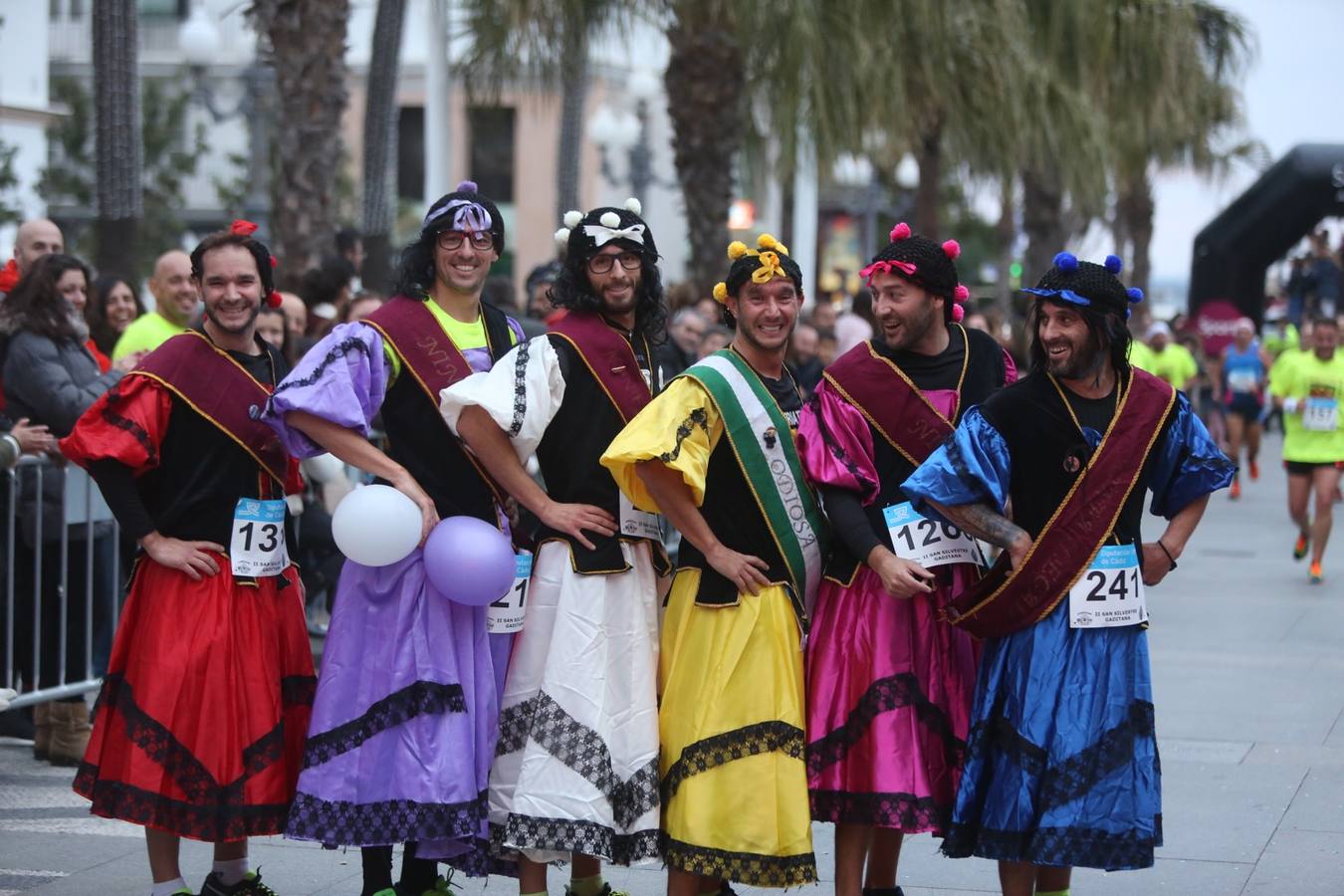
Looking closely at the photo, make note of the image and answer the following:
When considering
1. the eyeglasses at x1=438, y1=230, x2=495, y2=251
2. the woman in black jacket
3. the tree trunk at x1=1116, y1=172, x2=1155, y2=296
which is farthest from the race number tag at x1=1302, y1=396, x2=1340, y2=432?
the tree trunk at x1=1116, y1=172, x2=1155, y2=296

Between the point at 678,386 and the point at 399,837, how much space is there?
4.46 ft

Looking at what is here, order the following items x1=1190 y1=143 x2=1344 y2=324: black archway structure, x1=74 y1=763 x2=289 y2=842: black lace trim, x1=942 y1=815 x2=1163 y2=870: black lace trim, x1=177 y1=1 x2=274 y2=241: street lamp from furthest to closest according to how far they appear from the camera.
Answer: x1=1190 y1=143 x2=1344 y2=324: black archway structure → x1=177 y1=1 x2=274 y2=241: street lamp → x1=74 y1=763 x2=289 y2=842: black lace trim → x1=942 y1=815 x2=1163 y2=870: black lace trim

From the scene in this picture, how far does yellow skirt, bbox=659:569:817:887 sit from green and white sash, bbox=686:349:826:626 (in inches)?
5.7

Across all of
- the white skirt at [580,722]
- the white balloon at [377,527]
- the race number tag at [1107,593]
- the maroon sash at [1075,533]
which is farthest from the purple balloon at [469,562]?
the race number tag at [1107,593]

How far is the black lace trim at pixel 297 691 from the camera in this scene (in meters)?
5.19

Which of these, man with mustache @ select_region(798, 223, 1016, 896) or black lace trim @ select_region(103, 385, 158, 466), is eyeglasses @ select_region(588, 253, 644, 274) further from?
black lace trim @ select_region(103, 385, 158, 466)

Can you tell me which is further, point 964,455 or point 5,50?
point 5,50

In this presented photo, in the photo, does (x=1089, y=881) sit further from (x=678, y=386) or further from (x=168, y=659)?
(x=168, y=659)

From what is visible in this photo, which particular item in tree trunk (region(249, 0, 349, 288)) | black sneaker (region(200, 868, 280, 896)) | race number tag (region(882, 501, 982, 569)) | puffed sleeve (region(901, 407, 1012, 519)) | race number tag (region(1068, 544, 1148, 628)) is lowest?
black sneaker (region(200, 868, 280, 896))

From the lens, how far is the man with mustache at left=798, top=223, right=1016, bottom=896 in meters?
4.80

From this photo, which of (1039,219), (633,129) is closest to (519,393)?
(633,129)

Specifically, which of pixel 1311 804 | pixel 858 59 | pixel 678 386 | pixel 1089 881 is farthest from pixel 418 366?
pixel 858 59

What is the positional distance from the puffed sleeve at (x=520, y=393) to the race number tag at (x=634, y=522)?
29 centimetres

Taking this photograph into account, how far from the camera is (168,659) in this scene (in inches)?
198
